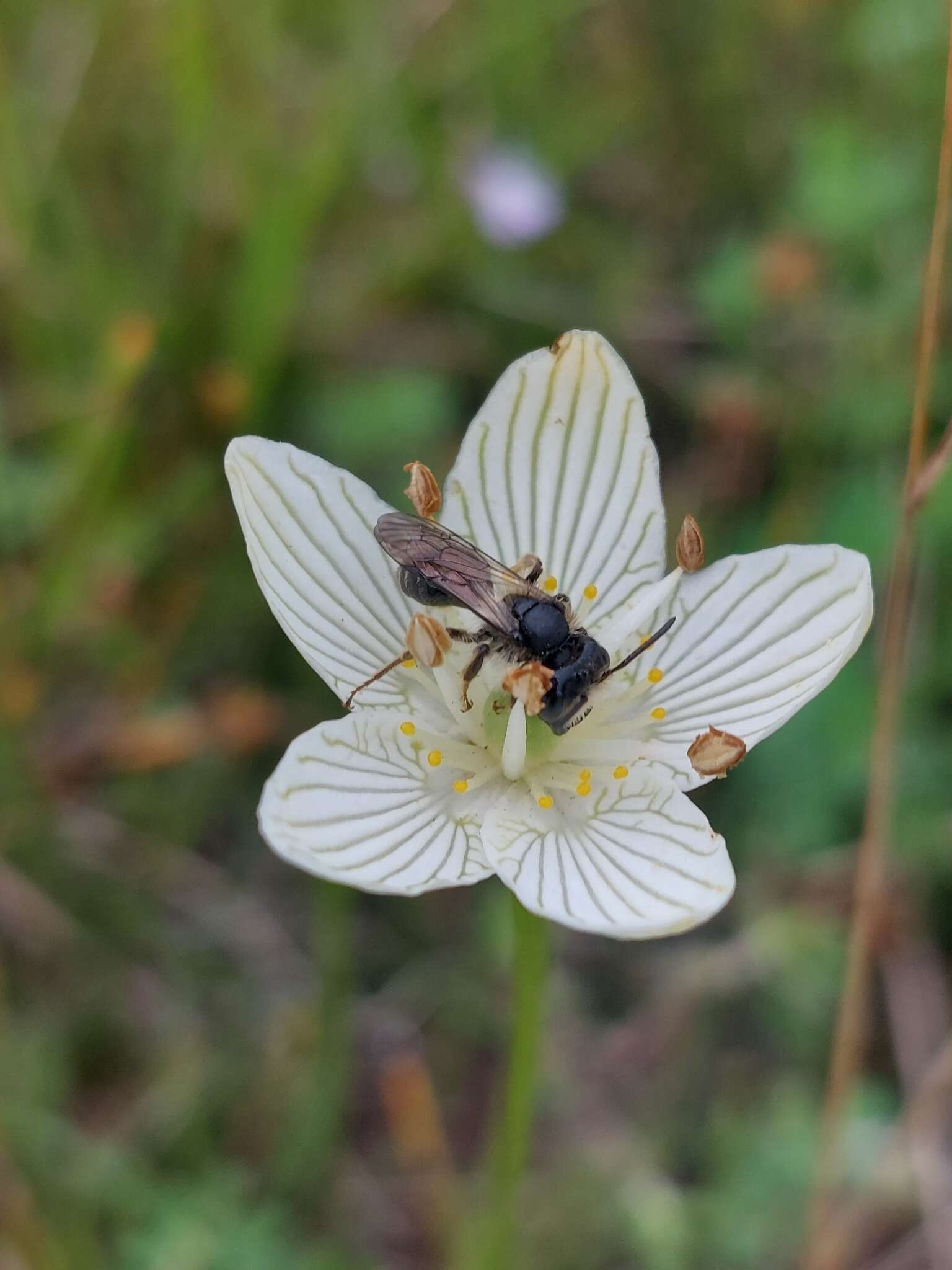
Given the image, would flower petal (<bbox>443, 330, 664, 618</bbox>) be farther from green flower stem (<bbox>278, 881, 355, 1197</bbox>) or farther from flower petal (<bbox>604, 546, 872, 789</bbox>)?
green flower stem (<bbox>278, 881, 355, 1197</bbox>)

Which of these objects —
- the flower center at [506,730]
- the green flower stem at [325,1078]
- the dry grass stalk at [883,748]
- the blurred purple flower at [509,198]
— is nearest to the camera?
the dry grass stalk at [883,748]

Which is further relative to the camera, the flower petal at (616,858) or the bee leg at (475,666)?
the bee leg at (475,666)

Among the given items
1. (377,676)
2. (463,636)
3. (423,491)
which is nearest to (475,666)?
(463,636)

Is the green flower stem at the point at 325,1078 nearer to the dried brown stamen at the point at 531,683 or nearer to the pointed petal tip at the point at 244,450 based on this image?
the dried brown stamen at the point at 531,683

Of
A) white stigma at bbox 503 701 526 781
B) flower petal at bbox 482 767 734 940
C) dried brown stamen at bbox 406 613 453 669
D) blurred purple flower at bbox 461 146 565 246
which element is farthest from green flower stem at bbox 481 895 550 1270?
blurred purple flower at bbox 461 146 565 246

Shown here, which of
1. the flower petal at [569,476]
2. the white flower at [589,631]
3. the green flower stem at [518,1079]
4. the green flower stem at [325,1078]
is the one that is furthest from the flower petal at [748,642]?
the green flower stem at [325,1078]

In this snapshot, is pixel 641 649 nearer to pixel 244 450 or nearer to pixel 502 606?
pixel 502 606
